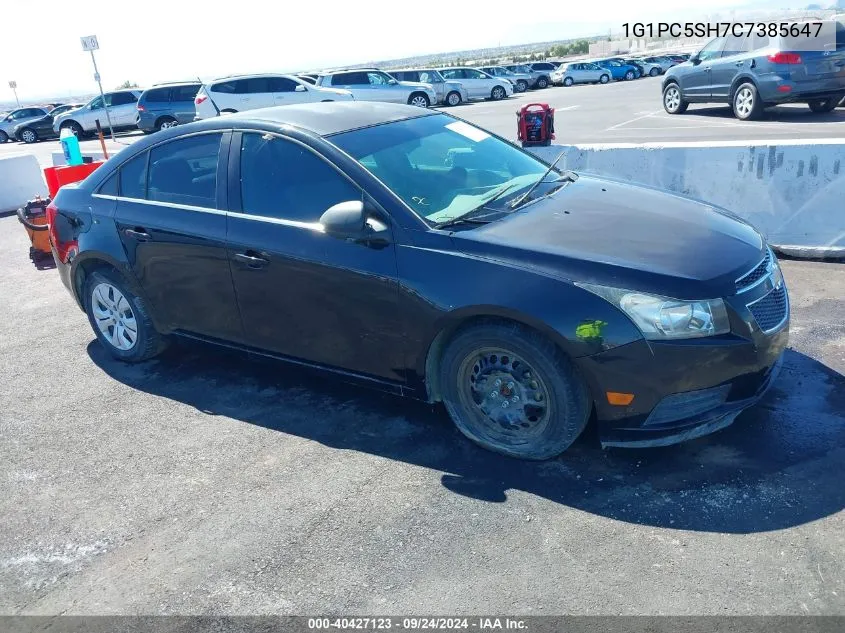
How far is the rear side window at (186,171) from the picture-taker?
4.55 m

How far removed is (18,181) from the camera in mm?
12820

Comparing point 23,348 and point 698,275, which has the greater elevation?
point 698,275

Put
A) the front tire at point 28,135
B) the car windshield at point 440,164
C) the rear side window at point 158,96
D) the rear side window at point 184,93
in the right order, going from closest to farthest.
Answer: the car windshield at point 440,164
the rear side window at point 158,96
the rear side window at point 184,93
the front tire at point 28,135

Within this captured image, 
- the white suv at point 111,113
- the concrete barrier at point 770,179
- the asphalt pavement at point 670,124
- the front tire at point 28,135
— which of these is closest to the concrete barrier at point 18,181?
the asphalt pavement at point 670,124

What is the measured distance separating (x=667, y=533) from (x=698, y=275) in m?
1.17

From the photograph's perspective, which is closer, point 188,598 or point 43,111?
point 188,598

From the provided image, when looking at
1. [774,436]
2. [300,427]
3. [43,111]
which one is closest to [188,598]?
[300,427]

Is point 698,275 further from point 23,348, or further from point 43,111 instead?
point 43,111

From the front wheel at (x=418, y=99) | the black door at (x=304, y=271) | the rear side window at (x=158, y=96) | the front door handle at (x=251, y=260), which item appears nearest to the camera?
the black door at (x=304, y=271)

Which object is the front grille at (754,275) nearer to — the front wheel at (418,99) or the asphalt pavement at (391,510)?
the asphalt pavement at (391,510)

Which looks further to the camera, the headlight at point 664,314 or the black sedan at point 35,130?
the black sedan at point 35,130

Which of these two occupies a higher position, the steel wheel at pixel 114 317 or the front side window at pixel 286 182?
the front side window at pixel 286 182

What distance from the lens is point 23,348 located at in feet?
19.7

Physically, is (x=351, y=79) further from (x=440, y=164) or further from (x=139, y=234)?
(x=440, y=164)
